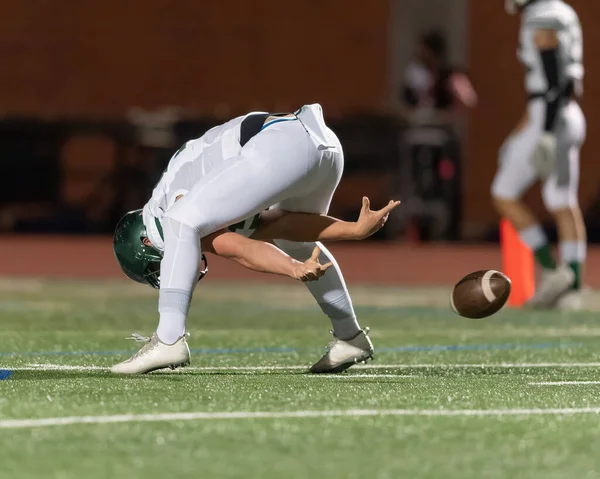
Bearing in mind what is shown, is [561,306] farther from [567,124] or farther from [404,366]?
[404,366]

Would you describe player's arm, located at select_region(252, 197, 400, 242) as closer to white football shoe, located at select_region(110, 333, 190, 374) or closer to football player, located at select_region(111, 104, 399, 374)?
football player, located at select_region(111, 104, 399, 374)

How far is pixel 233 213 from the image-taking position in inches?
225

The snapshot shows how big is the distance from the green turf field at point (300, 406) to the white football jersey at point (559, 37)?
2142mm

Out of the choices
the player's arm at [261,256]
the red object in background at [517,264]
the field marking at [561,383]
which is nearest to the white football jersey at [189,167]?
the player's arm at [261,256]

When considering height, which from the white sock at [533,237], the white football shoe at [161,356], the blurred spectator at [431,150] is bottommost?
the blurred spectator at [431,150]

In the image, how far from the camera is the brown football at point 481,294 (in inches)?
244

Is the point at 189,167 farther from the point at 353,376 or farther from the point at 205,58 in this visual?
the point at 205,58

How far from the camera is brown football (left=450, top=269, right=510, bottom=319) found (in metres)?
6.19

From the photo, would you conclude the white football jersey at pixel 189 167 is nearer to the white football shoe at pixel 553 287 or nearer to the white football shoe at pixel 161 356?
the white football shoe at pixel 161 356

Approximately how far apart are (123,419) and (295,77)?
17.0 metres

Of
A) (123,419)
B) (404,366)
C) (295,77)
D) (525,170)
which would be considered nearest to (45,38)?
(295,77)

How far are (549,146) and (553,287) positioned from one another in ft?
3.04

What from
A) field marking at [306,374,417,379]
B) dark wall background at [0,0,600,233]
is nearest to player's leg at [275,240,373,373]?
field marking at [306,374,417,379]

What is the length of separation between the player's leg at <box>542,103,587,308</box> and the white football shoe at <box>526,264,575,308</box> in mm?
98
